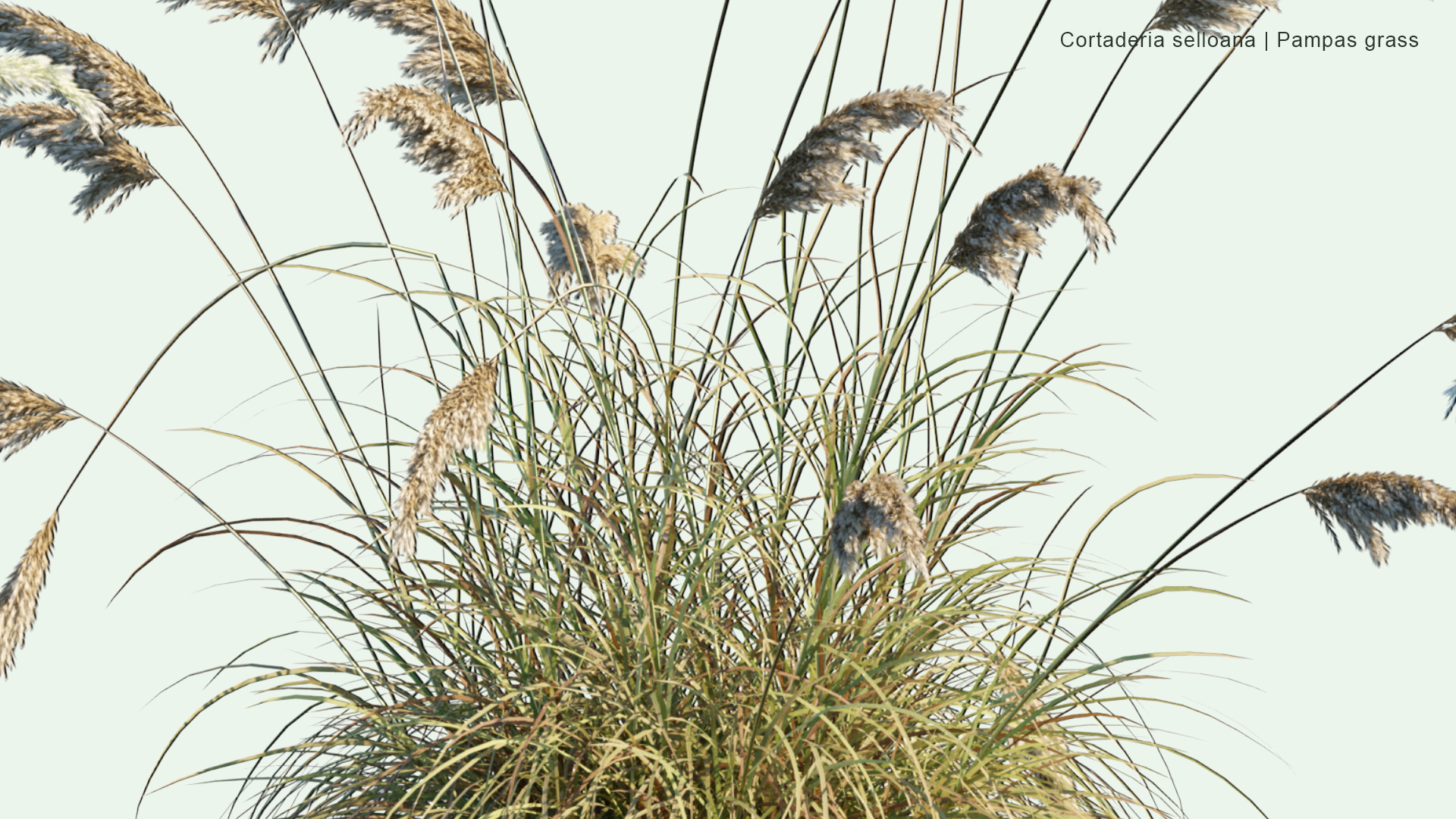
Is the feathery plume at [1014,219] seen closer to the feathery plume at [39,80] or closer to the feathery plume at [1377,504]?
the feathery plume at [1377,504]

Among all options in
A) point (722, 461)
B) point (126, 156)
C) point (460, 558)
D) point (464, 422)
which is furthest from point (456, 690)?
point (126, 156)

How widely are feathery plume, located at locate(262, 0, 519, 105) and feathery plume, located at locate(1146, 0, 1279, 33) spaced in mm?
1476

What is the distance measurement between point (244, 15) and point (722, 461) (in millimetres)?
1493

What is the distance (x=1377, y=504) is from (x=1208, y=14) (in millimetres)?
1226

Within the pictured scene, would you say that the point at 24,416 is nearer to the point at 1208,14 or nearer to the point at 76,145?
the point at 76,145

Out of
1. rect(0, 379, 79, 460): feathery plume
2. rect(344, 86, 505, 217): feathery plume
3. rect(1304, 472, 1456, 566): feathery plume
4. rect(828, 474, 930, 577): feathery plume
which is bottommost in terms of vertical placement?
rect(828, 474, 930, 577): feathery plume

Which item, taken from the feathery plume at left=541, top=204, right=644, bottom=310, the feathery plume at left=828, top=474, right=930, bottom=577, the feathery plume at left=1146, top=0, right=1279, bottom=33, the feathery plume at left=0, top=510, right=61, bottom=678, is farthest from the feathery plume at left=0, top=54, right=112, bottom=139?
the feathery plume at left=1146, top=0, right=1279, bottom=33

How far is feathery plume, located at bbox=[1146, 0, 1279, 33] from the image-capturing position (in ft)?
9.84

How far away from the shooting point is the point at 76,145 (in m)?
2.89

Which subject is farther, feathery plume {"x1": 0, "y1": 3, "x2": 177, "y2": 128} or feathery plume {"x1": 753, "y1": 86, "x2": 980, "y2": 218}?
feathery plume {"x1": 0, "y1": 3, "x2": 177, "y2": 128}

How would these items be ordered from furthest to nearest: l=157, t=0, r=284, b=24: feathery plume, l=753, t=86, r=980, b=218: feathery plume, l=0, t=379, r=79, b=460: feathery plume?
l=157, t=0, r=284, b=24: feathery plume → l=753, t=86, r=980, b=218: feathery plume → l=0, t=379, r=79, b=460: feathery plume

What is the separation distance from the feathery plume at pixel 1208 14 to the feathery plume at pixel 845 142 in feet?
2.16

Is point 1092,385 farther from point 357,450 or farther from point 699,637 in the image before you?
point 357,450

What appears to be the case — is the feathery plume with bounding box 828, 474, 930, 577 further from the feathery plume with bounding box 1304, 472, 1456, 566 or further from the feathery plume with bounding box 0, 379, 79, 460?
the feathery plume with bounding box 0, 379, 79, 460
